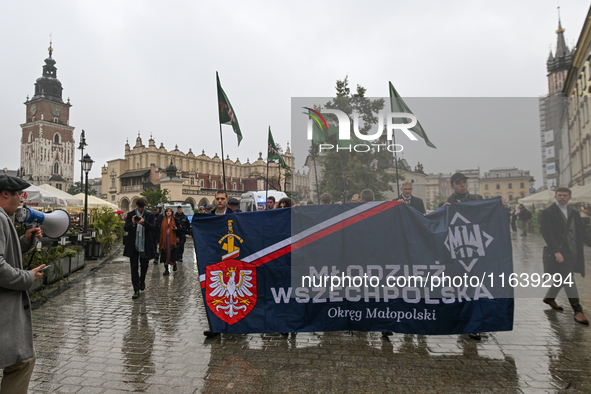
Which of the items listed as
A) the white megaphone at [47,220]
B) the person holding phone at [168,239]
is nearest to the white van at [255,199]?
the person holding phone at [168,239]

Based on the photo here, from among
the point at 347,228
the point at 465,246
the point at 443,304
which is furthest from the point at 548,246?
the point at 347,228

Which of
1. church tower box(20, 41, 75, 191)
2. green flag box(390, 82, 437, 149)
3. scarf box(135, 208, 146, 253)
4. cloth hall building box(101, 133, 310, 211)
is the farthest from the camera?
church tower box(20, 41, 75, 191)

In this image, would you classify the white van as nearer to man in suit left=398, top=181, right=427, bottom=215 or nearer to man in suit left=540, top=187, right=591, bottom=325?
man in suit left=398, top=181, right=427, bottom=215

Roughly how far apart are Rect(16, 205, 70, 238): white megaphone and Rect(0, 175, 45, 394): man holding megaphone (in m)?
0.81

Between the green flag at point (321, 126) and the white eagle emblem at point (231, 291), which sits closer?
the white eagle emblem at point (231, 291)

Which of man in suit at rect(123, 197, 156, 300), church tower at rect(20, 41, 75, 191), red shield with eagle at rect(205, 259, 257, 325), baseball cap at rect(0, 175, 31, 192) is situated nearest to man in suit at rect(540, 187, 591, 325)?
red shield with eagle at rect(205, 259, 257, 325)

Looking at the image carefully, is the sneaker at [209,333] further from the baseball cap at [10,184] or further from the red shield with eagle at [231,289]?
the baseball cap at [10,184]

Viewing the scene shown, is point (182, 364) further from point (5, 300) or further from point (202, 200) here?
point (202, 200)

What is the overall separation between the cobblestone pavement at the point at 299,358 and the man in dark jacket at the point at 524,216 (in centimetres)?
38

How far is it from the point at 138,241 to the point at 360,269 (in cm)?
483

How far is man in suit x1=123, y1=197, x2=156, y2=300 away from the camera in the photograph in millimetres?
7523

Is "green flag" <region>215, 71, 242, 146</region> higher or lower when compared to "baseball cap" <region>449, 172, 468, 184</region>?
higher

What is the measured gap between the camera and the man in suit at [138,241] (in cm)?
752

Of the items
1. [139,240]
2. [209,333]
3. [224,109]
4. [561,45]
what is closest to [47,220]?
[209,333]
